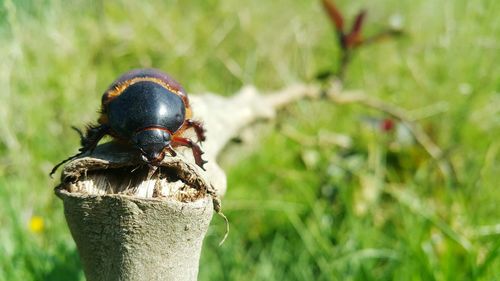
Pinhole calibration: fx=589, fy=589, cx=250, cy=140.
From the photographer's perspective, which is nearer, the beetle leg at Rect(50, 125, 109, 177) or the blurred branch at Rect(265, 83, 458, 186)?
the beetle leg at Rect(50, 125, 109, 177)

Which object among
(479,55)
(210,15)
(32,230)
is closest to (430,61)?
(479,55)

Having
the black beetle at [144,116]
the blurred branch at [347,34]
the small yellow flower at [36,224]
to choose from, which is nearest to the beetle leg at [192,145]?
the black beetle at [144,116]

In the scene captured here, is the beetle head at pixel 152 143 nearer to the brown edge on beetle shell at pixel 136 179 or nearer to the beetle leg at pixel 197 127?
the brown edge on beetle shell at pixel 136 179

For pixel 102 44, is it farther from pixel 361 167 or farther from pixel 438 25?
pixel 438 25

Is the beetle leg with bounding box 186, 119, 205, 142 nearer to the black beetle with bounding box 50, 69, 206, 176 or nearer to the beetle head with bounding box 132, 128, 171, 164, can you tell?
the black beetle with bounding box 50, 69, 206, 176

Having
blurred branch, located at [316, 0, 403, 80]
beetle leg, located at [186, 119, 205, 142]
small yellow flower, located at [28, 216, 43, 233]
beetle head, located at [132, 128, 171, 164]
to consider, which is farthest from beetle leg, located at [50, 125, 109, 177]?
blurred branch, located at [316, 0, 403, 80]

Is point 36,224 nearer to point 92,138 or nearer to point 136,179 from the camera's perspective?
point 92,138

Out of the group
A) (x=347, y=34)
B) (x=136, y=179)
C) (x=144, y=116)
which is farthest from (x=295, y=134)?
(x=136, y=179)
